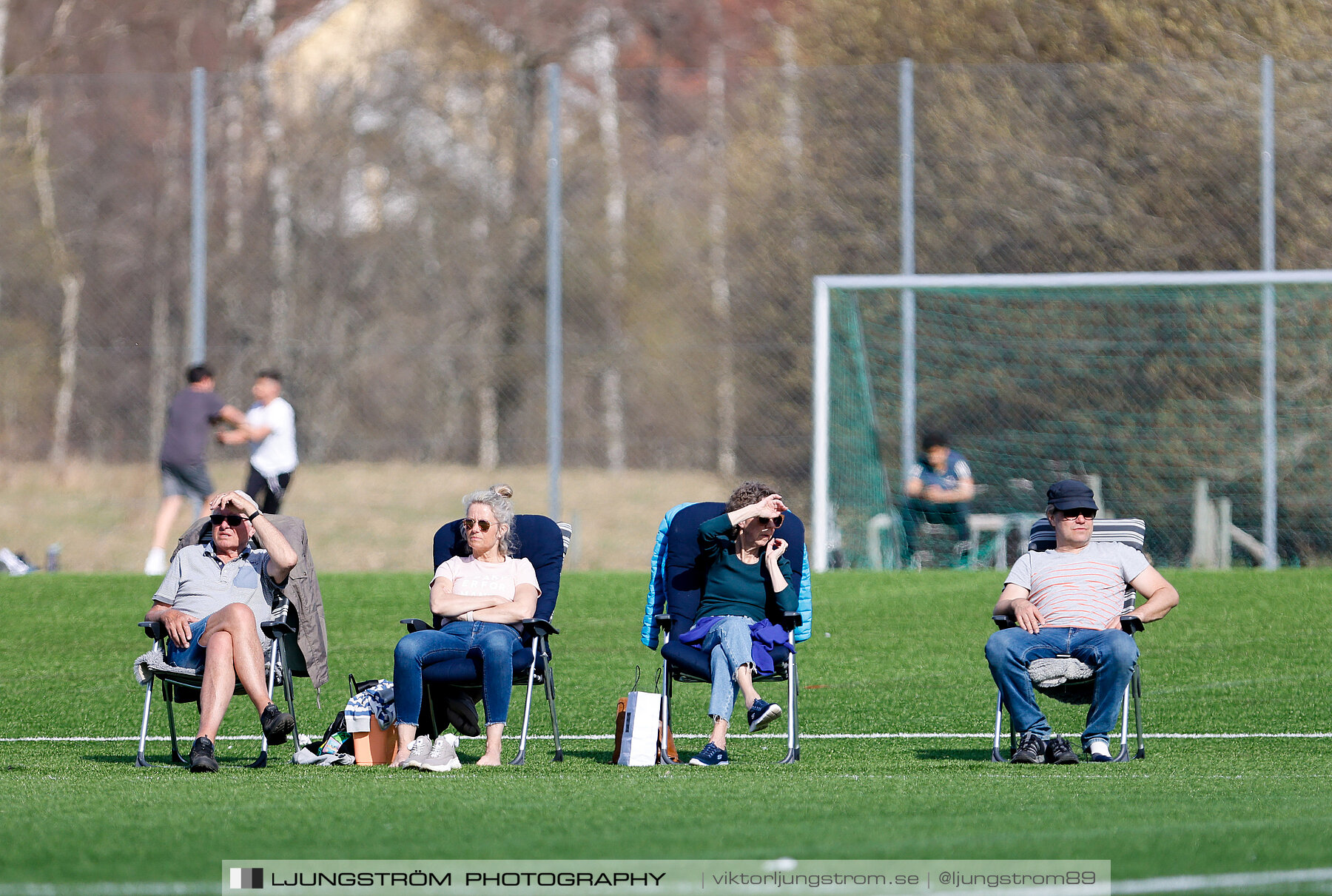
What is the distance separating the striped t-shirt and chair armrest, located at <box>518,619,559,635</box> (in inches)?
75.2

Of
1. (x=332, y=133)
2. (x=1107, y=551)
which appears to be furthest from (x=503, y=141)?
(x=1107, y=551)

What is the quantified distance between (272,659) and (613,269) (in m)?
9.43

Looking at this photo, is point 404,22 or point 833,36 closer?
point 833,36

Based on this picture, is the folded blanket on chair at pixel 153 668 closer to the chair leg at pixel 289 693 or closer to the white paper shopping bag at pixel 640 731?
the chair leg at pixel 289 693

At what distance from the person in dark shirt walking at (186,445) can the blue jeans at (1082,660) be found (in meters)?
8.14

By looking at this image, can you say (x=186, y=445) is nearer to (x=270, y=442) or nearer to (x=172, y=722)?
(x=270, y=442)

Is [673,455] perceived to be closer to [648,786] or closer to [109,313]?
[109,313]

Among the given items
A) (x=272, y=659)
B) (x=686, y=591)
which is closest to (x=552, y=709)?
(x=686, y=591)

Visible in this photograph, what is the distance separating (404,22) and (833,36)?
6.21 meters

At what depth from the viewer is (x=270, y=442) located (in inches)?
548

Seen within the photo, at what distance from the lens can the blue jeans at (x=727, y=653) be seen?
286 inches

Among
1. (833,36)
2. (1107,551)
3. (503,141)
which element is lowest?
(1107,551)

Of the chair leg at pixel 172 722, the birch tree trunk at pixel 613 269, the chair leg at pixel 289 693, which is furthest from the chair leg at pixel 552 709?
the birch tree trunk at pixel 613 269

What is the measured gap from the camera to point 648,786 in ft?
20.3
